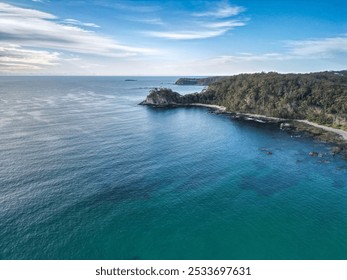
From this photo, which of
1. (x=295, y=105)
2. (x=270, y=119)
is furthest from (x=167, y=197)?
(x=295, y=105)

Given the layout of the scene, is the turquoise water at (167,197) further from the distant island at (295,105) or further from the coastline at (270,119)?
the distant island at (295,105)

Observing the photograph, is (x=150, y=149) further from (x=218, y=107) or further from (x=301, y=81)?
(x=301, y=81)

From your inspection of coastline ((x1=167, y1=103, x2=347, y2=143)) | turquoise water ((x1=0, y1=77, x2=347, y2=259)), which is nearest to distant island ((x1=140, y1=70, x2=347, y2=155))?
coastline ((x1=167, y1=103, x2=347, y2=143))

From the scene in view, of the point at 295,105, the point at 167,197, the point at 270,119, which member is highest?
the point at 295,105

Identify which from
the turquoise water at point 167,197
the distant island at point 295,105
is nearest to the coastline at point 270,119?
the distant island at point 295,105

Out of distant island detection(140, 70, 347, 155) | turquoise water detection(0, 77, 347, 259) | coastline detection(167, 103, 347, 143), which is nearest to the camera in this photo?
turquoise water detection(0, 77, 347, 259)

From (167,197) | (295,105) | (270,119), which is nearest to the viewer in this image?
(167,197)

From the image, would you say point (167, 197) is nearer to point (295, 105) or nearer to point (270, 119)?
point (270, 119)

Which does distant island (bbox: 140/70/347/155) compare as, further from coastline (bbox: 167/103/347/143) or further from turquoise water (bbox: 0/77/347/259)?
turquoise water (bbox: 0/77/347/259)

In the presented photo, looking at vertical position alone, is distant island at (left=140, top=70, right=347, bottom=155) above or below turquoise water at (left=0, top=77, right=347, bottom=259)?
above
